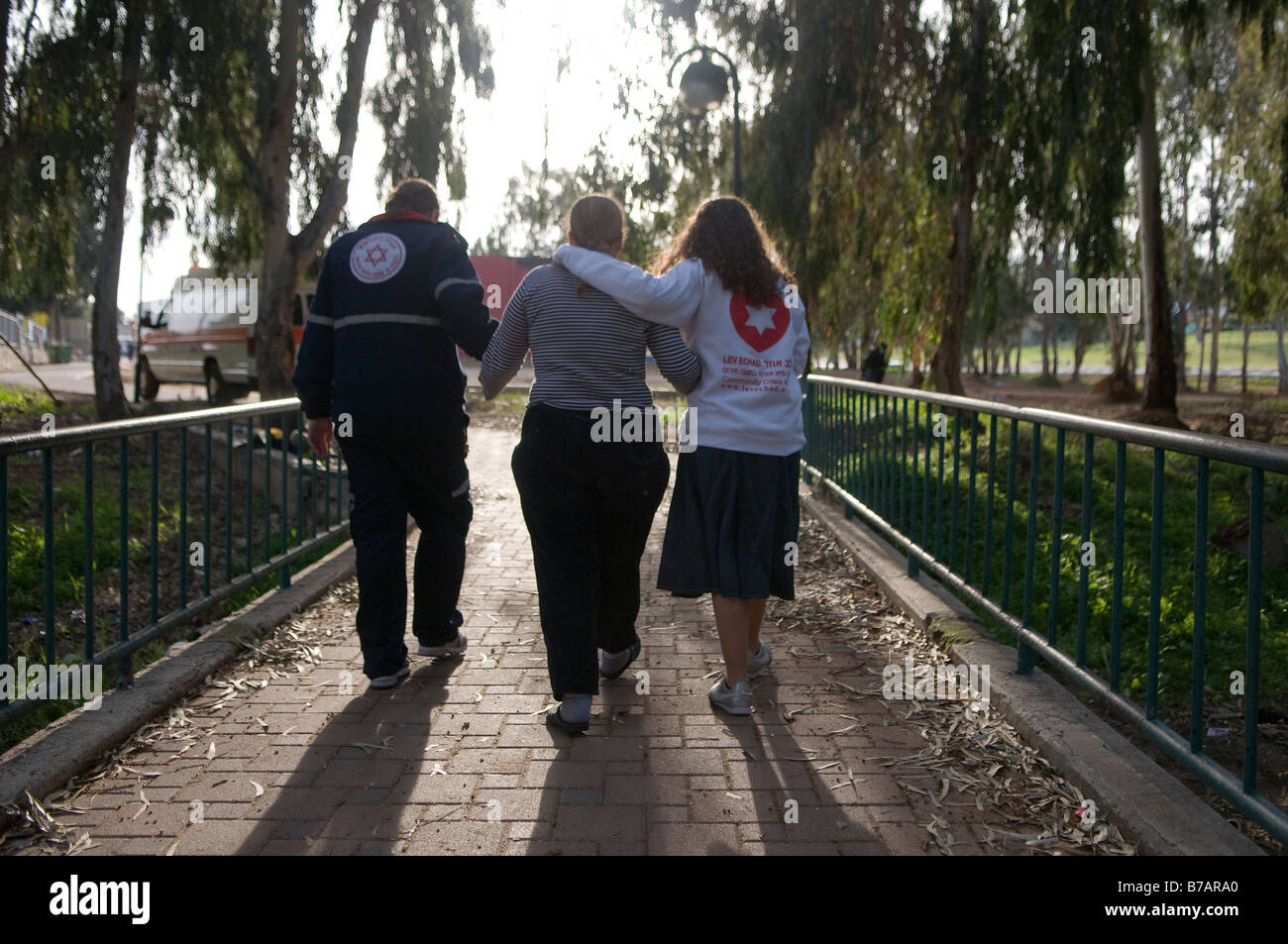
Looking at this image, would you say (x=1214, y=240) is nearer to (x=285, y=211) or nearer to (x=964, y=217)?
(x=964, y=217)

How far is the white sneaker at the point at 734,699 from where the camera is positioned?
14.5 ft

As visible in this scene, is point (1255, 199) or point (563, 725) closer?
point (563, 725)

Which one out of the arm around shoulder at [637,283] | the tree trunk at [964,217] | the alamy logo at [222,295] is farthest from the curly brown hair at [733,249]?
the alamy logo at [222,295]

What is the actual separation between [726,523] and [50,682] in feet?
7.60

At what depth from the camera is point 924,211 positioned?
1471cm

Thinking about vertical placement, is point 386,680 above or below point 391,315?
below

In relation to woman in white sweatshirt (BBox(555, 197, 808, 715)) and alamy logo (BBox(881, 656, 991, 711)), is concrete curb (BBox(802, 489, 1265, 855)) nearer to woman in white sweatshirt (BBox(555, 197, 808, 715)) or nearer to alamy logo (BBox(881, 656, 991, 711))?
alamy logo (BBox(881, 656, 991, 711))

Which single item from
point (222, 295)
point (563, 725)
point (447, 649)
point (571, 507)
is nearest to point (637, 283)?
point (571, 507)

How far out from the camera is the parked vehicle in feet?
66.1

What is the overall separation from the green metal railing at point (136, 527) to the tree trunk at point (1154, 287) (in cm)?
1282

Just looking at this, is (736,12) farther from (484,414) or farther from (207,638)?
(207,638)

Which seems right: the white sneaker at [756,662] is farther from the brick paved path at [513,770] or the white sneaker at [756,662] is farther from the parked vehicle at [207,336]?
the parked vehicle at [207,336]

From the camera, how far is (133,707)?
430 centimetres

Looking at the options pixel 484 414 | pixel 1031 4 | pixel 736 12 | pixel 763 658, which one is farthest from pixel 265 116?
pixel 763 658
